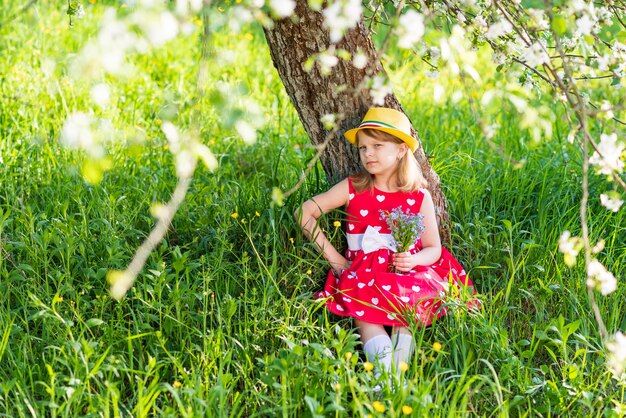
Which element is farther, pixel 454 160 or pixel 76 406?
pixel 454 160

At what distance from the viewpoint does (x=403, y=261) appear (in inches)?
115

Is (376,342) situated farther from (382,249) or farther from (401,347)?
(382,249)

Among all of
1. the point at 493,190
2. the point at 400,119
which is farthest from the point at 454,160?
the point at 400,119

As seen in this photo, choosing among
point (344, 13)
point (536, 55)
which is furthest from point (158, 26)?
point (536, 55)

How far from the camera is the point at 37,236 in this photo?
9.36 feet

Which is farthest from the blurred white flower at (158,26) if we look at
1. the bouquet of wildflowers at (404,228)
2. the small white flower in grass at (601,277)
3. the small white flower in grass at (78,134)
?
the bouquet of wildflowers at (404,228)

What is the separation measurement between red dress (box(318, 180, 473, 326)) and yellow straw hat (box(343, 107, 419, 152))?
0.21 meters

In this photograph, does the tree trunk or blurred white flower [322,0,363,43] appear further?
the tree trunk

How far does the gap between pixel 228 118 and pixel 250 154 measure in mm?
2535

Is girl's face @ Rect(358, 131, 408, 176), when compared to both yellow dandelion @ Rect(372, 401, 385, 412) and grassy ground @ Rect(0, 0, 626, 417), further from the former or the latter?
yellow dandelion @ Rect(372, 401, 385, 412)

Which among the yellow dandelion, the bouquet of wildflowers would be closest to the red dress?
the bouquet of wildflowers

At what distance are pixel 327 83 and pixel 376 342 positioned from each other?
971 millimetres

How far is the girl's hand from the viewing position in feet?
9.62

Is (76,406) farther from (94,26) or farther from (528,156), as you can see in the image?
(94,26)
